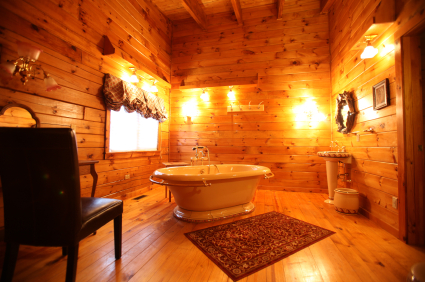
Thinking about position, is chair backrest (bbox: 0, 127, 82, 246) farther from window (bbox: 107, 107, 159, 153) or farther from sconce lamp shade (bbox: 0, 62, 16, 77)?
window (bbox: 107, 107, 159, 153)

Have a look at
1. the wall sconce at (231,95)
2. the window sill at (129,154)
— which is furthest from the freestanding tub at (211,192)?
the wall sconce at (231,95)

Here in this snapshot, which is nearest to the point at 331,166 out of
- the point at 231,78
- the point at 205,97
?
the point at 231,78

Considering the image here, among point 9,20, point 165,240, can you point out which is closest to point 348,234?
point 165,240

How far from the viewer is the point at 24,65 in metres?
1.79

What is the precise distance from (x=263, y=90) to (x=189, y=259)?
3389mm

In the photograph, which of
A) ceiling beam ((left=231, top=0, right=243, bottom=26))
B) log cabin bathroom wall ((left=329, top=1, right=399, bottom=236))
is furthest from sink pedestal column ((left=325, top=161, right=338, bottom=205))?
ceiling beam ((left=231, top=0, right=243, bottom=26))

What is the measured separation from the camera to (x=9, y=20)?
→ 173cm

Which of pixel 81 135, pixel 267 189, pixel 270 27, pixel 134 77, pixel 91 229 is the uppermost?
pixel 270 27

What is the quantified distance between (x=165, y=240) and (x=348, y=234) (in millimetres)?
1784

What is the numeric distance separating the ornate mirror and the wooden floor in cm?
107

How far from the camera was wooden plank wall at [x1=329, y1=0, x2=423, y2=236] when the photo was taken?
1.94 metres

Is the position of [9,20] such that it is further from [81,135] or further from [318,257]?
[318,257]

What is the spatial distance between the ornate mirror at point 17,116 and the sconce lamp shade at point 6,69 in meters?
0.26

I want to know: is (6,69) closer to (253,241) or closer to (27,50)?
(27,50)
